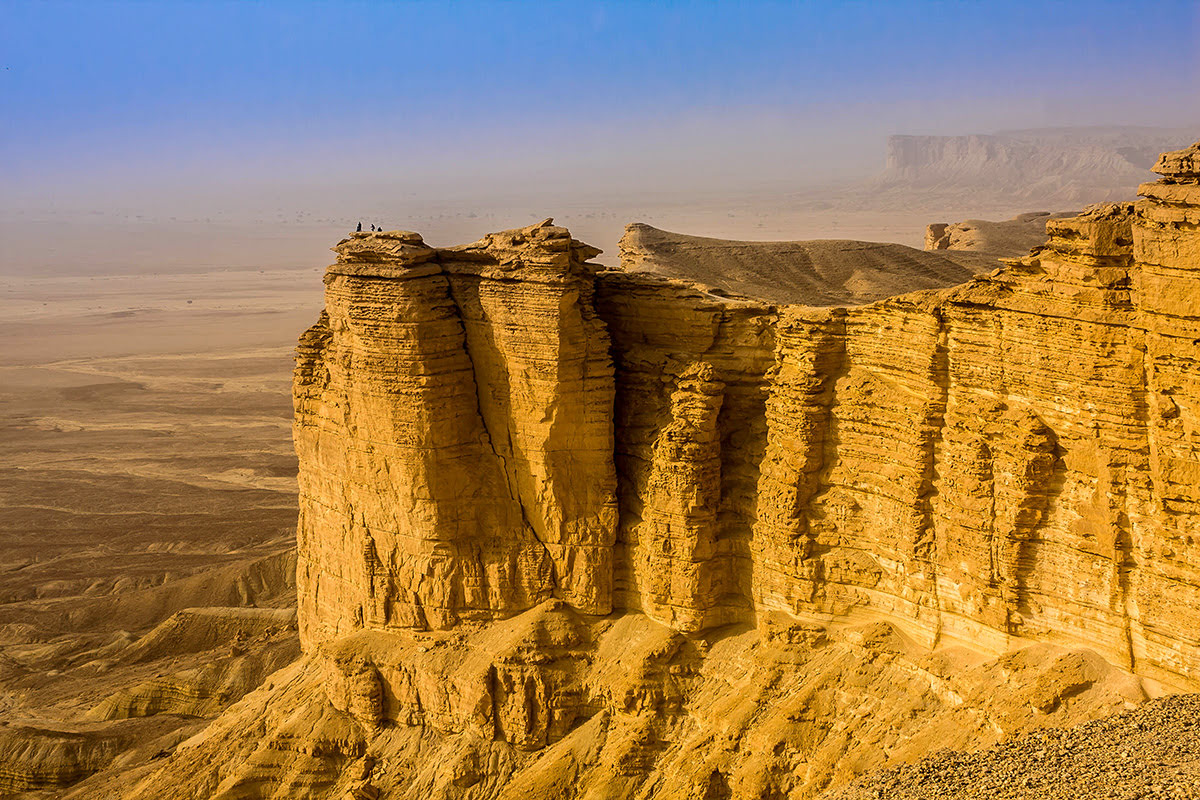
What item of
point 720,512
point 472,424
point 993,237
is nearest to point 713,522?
point 720,512

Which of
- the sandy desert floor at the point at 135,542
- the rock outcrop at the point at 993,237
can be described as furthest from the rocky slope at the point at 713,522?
the rock outcrop at the point at 993,237

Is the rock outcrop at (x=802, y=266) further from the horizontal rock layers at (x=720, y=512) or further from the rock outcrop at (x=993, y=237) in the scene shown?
the horizontal rock layers at (x=720, y=512)

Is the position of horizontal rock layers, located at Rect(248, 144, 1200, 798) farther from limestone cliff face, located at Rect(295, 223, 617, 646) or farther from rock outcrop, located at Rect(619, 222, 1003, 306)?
rock outcrop, located at Rect(619, 222, 1003, 306)

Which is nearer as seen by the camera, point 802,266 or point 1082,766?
point 1082,766

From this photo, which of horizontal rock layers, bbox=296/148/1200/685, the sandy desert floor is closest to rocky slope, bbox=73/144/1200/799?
horizontal rock layers, bbox=296/148/1200/685

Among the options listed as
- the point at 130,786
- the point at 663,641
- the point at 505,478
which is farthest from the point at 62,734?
the point at 663,641

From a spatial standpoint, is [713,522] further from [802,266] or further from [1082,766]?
[802,266]

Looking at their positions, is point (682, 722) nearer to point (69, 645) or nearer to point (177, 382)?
point (69, 645)
